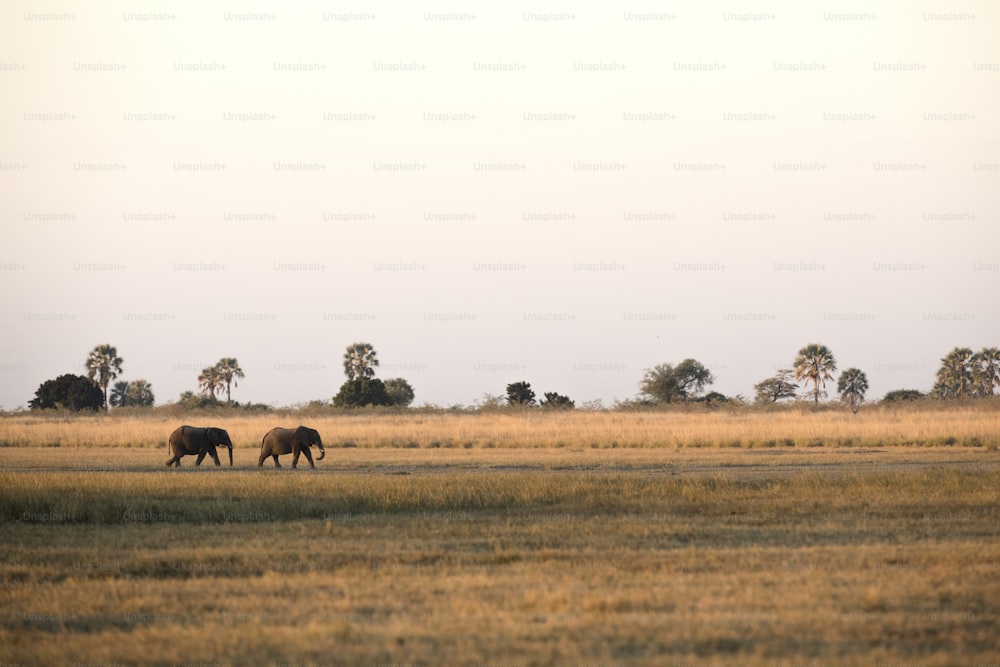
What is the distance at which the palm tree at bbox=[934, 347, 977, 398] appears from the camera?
336 feet

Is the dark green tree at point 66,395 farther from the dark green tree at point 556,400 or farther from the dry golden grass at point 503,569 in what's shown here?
the dry golden grass at point 503,569

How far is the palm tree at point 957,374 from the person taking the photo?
10250 cm

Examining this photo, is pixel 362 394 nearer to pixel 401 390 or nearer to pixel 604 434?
pixel 401 390

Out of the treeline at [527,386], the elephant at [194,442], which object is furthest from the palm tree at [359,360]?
the elephant at [194,442]

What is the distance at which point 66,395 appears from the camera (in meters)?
98.1

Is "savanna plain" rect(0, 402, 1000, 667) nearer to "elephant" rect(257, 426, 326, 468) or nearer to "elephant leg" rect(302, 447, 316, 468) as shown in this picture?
"elephant leg" rect(302, 447, 316, 468)

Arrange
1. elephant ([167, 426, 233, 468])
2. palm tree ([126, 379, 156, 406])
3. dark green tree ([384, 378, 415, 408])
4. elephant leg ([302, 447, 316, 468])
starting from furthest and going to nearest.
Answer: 1. palm tree ([126, 379, 156, 406])
2. dark green tree ([384, 378, 415, 408])
3. elephant ([167, 426, 233, 468])
4. elephant leg ([302, 447, 316, 468])

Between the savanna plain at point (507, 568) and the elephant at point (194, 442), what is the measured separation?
228 inches

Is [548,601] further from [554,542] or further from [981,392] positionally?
[981,392]

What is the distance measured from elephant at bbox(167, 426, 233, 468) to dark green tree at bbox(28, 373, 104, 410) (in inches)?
2686

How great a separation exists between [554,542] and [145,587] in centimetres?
587

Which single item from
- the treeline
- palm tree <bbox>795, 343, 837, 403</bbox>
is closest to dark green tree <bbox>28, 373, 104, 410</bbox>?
the treeline

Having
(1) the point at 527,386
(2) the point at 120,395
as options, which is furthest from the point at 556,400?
(2) the point at 120,395

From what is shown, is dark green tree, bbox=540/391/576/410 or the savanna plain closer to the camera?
the savanna plain
